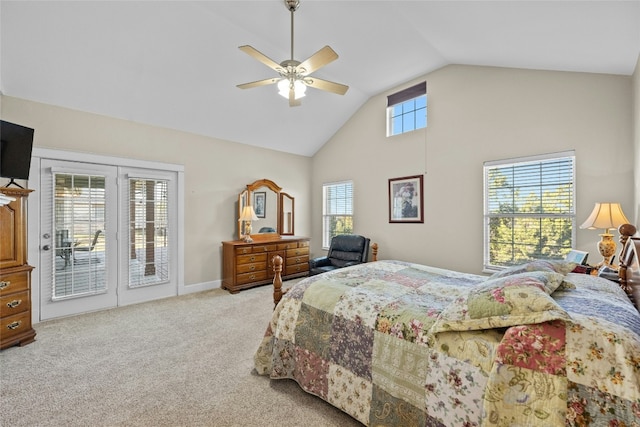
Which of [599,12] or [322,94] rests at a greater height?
[322,94]

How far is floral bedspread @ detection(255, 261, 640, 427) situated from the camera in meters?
1.08

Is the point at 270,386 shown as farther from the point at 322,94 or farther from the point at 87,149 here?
the point at 322,94

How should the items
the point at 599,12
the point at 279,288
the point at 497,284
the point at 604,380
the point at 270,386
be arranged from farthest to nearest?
the point at 279,288 → the point at 270,386 → the point at 599,12 → the point at 497,284 → the point at 604,380

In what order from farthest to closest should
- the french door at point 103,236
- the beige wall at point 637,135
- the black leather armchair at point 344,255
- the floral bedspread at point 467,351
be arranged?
the black leather armchair at point 344,255 → the french door at point 103,236 → the beige wall at point 637,135 → the floral bedspread at point 467,351

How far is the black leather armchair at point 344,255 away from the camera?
486 centimetres

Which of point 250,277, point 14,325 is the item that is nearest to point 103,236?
point 14,325

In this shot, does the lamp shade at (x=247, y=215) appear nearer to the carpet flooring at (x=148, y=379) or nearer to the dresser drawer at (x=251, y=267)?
the dresser drawer at (x=251, y=267)

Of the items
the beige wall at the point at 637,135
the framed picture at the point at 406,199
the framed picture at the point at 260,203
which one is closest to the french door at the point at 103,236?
the framed picture at the point at 260,203

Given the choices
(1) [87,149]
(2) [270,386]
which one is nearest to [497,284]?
(2) [270,386]

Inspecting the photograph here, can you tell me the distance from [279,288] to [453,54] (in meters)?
3.72

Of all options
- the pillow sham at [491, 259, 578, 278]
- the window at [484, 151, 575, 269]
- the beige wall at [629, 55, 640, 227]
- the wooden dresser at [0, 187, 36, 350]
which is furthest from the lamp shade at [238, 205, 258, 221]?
the beige wall at [629, 55, 640, 227]

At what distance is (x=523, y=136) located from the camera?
3516 mm

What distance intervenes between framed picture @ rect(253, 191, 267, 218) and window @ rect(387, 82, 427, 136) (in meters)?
2.63

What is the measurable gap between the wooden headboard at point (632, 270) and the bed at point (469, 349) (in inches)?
0.5
